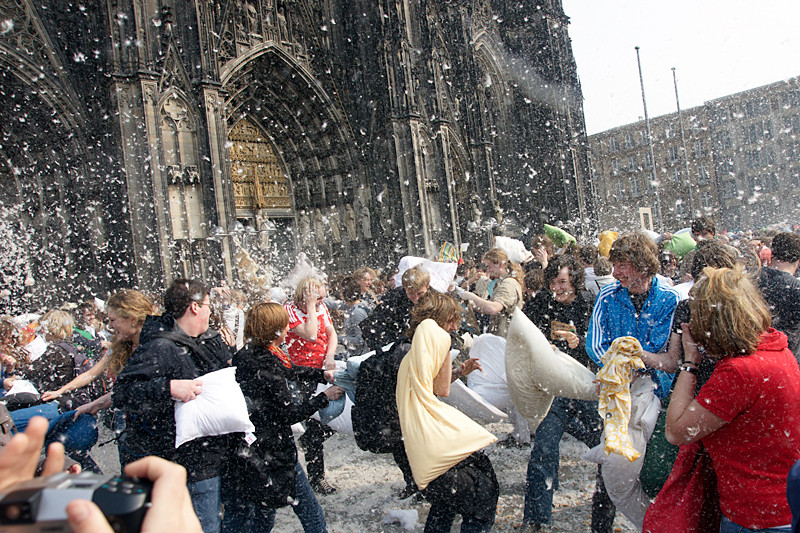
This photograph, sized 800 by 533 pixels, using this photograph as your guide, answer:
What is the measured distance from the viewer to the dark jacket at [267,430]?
318 centimetres

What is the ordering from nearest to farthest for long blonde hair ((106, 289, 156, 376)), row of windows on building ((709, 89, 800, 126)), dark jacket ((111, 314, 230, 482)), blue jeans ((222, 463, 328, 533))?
dark jacket ((111, 314, 230, 482))
blue jeans ((222, 463, 328, 533))
long blonde hair ((106, 289, 156, 376))
row of windows on building ((709, 89, 800, 126))

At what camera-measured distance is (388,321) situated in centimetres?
460

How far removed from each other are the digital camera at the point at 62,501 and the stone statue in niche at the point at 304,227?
58.7 feet

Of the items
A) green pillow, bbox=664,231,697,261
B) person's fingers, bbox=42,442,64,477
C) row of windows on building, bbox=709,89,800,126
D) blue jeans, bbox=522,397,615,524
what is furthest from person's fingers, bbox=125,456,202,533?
row of windows on building, bbox=709,89,800,126

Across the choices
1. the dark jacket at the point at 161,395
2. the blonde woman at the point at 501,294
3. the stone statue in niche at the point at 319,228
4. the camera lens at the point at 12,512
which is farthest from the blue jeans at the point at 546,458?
the stone statue in niche at the point at 319,228

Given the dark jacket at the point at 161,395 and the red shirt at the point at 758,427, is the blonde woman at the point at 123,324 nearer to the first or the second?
the dark jacket at the point at 161,395

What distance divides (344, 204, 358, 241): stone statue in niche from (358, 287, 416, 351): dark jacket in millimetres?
Answer: 13329

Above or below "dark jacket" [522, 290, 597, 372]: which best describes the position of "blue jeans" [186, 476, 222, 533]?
below

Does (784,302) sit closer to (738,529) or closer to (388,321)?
(738,529)

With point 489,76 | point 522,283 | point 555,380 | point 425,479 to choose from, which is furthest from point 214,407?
point 489,76

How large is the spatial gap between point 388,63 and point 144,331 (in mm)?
15594

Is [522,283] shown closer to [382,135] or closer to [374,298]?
[374,298]

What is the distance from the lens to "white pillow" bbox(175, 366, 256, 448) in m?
2.88

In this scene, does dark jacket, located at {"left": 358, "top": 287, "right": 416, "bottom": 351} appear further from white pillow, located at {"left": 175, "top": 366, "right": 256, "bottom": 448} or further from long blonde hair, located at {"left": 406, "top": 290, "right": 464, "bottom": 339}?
white pillow, located at {"left": 175, "top": 366, "right": 256, "bottom": 448}
